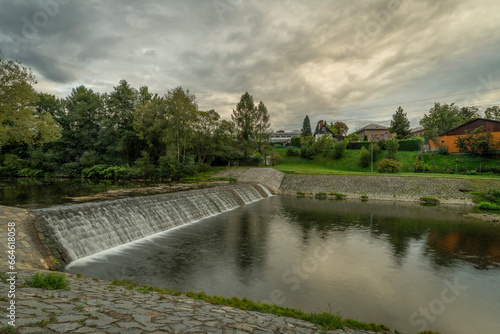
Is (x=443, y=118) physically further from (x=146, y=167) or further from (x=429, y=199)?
(x=146, y=167)

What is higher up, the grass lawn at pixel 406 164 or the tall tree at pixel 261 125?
the tall tree at pixel 261 125

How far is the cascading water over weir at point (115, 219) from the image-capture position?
35.0 feet

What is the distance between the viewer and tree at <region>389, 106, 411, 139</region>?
67375 mm

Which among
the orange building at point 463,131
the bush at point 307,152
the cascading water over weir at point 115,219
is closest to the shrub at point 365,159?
the bush at point 307,152

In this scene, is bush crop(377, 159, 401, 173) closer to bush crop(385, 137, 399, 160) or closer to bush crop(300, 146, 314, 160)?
bush crop(385, 137, 399, 160)

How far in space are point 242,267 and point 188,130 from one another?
35.6m

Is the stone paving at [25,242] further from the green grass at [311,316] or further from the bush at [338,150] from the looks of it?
the bush at [338,150]

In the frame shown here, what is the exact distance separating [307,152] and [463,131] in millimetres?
29508

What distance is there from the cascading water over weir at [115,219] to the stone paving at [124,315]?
4307 millimetres

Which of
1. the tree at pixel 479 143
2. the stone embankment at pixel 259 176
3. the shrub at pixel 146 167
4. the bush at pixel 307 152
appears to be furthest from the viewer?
the bush at pixel 307 152

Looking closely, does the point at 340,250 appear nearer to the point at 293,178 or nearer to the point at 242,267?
the point at 242,267

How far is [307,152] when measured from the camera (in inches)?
2279

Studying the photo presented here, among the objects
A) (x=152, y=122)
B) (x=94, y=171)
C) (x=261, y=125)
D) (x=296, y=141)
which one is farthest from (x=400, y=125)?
(x=94, y=171)

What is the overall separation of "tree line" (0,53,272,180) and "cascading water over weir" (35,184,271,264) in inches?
907
